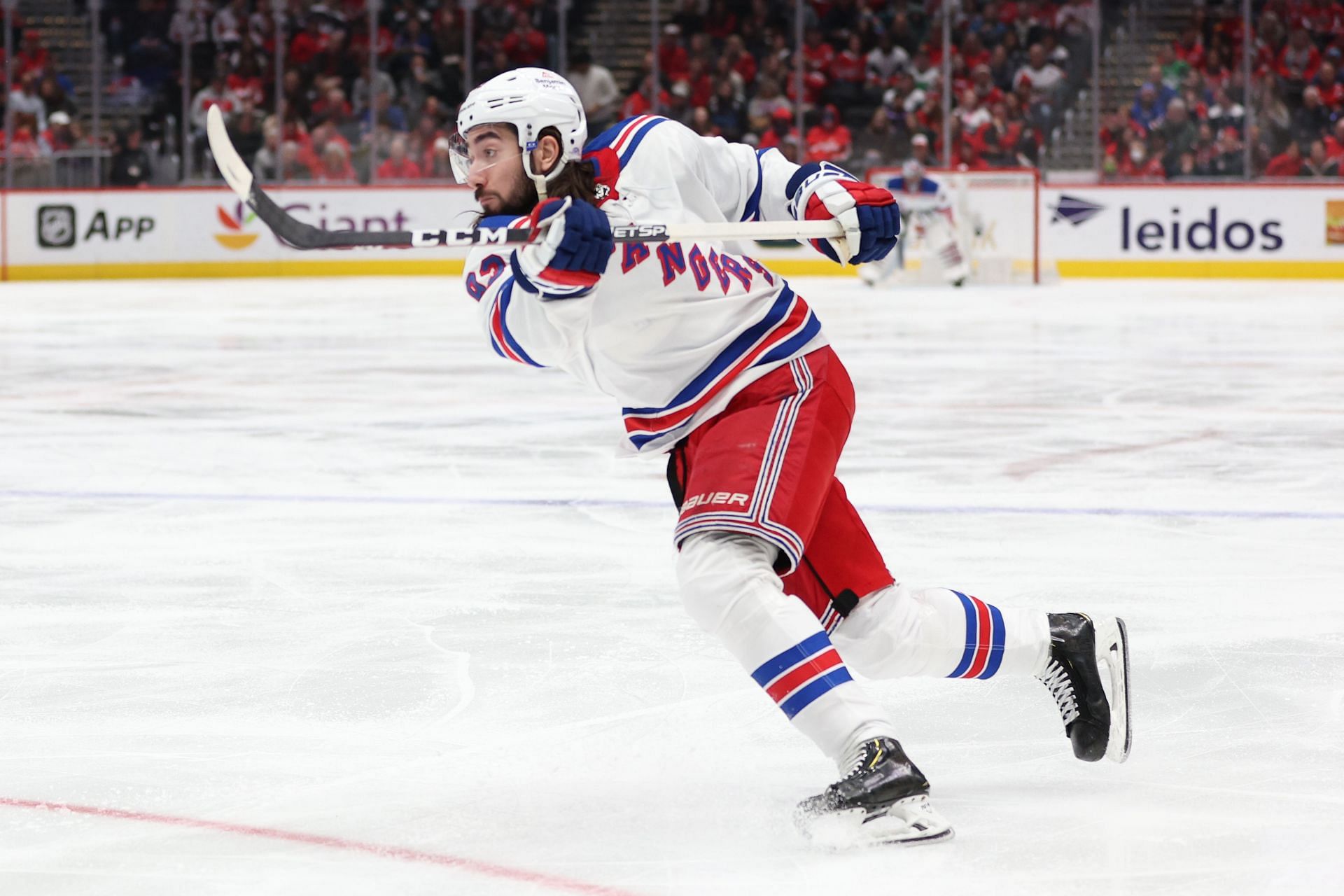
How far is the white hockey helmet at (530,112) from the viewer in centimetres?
219

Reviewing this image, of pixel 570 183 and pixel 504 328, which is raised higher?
pixel 570 183

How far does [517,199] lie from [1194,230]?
1294cm

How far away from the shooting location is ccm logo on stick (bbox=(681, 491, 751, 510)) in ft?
7.00

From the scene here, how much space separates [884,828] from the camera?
2080 mm

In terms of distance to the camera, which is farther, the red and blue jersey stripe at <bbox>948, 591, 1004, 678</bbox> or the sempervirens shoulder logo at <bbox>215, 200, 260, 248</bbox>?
the sempervirens shoulder logo at <bbox>215, 200, 260, 248</bbox>

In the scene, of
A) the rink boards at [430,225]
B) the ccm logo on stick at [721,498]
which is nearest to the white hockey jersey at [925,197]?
the rink boards at [430,225]

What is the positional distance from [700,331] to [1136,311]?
366 inches

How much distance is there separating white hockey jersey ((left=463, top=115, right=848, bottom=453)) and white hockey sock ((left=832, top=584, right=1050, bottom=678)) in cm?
33

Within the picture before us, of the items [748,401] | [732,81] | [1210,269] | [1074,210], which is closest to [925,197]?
[1074,210]

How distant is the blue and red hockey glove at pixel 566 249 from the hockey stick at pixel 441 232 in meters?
0.03

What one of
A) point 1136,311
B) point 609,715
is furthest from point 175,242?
point 609,715

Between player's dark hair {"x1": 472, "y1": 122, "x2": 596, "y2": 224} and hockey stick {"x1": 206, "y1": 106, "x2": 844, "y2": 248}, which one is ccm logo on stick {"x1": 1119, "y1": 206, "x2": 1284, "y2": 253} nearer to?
hockey stick {"x1": 206, "y1": 106, "x2": 844, "y2": 248}

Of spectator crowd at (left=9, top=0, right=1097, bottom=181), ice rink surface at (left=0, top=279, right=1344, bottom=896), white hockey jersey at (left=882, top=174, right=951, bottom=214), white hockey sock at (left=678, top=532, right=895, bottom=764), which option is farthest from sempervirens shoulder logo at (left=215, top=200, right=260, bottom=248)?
white hockey sock at (left=678, top=532, right=895, bottom=764)

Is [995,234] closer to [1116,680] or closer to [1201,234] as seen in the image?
[1201,234]
